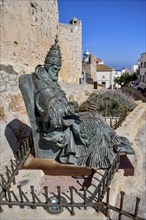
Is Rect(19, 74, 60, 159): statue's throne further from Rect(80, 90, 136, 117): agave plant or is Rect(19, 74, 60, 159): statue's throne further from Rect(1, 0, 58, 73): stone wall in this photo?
Rect(1, 0, 58, 73): stone wall

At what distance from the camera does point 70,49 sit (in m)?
18.7

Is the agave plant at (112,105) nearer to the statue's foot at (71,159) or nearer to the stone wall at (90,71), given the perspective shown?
the statue's foot at (71,159)

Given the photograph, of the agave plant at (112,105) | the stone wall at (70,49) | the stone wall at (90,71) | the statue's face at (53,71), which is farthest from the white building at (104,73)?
the statue's face at (53,71)

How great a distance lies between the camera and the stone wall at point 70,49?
58.3 ft

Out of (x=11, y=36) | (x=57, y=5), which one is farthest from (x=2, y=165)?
(x=57, y=5)

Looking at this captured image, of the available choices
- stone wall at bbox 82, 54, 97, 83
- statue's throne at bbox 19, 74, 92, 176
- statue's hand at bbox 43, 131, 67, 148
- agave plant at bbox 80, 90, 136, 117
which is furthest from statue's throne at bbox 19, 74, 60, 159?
stone wall at bbox 82, 54, 97, 83

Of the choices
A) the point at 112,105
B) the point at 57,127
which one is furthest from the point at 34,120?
the point at 112,105

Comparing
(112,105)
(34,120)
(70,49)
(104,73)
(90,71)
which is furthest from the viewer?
(104,73)

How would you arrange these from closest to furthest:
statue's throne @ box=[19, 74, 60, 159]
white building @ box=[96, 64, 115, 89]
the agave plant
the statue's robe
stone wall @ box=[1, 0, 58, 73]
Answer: the statue's robe, statue's throne @ box=[19, 74, 60, 159], the agave plant, stone wall @ box=[1, 0, 58, 73], white building @ box=[96, 64, 115, 89]

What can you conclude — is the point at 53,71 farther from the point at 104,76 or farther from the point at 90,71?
the point at 104,76

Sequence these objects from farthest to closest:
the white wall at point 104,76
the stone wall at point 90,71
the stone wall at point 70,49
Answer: the white wall at point 104,76, the stone wall at point 90,71, the stone wall at point 70,49

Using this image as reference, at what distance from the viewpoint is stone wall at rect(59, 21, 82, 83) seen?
17781 mm

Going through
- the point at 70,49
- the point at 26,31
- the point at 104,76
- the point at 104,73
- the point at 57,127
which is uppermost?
the point at 70,49

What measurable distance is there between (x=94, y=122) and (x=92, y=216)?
1.47 metres
